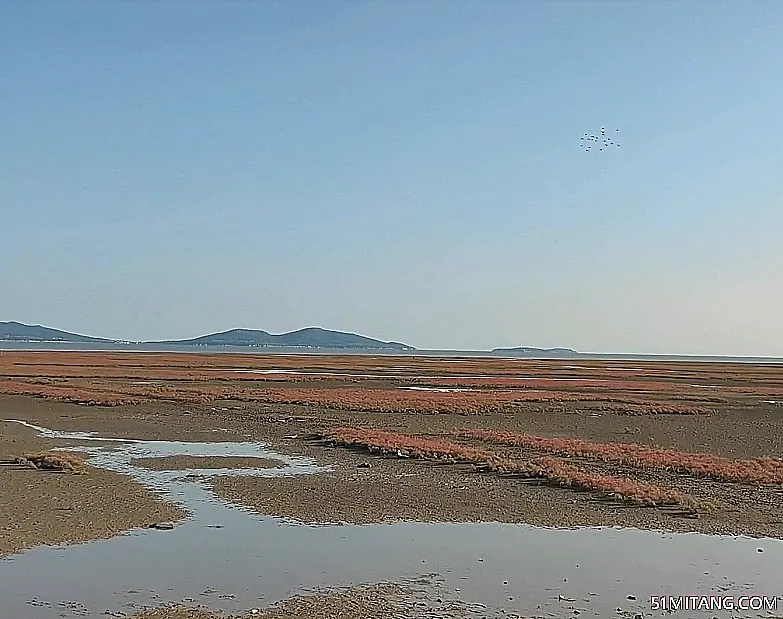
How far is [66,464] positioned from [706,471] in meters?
16.5

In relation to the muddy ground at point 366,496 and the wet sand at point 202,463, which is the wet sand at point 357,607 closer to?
the muddy ground at point 366,496

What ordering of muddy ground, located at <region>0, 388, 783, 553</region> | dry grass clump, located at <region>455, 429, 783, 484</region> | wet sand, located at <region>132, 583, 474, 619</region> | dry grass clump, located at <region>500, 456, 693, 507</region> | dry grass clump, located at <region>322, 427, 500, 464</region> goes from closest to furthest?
wet sand, located at <region>132, 583, 474, 619</region> < muddy ground, located at <region>0, 388, 783, 553</region> < dry grass clump, located at <region>500, 456, 693, 507</region> < dry grass clump, located at <region>455, 429, 783, 484</region> < dry grass clump, located at <region>322, 427, 500, 464</region>

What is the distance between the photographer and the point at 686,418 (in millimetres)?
42656

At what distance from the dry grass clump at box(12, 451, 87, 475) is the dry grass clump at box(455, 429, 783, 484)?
1347 centimetres

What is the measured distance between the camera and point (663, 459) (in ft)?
80.5

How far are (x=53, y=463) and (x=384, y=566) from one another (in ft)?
40.6

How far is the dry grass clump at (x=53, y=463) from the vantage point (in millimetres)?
21594

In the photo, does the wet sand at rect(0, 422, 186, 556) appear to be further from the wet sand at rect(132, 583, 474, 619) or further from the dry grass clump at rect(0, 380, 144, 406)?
the dry grass clump at rect(0, 380, 144, 406)

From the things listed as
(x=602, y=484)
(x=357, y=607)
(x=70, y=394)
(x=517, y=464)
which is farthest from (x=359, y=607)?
(x=70, y=394)

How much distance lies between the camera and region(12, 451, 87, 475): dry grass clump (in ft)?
70.8

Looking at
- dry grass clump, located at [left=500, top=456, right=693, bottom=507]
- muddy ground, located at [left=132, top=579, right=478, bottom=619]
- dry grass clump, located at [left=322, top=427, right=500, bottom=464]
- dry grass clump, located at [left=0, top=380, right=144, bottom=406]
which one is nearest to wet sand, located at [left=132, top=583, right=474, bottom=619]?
muddy ground, located at [left=132, top=579, right=478, bottom=619]

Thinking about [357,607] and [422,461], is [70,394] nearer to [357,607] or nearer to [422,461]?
[422,461]

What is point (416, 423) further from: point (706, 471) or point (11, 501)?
point (11, 501)

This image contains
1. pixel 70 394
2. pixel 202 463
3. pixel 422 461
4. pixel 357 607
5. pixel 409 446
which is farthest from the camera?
pixel 70 394
